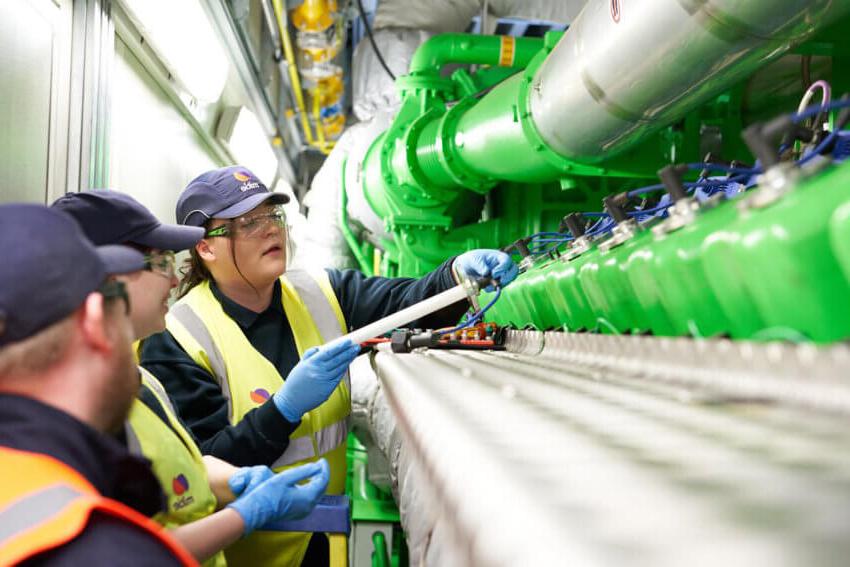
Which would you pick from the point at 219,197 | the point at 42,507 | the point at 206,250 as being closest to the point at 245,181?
the point at 219,197

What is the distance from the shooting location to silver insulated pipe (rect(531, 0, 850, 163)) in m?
1.15

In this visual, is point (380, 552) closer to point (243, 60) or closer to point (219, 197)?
point (219, 197)

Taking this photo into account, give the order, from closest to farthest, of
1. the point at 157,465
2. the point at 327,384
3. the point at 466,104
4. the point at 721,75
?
the point at 157,465, the point at 721,75, the point at 327,384, the point at 466,104

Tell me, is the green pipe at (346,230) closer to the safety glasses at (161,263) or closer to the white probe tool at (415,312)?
the white probe tool at (415,312)

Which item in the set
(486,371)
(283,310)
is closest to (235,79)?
(283,310)

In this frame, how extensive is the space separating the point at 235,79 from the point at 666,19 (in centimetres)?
377

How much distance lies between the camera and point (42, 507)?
0.72 meters

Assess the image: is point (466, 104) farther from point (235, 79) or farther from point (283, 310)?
point (235, 79)

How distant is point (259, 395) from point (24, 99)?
98 cm

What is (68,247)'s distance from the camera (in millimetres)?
834

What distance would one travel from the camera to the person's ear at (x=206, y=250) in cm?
212

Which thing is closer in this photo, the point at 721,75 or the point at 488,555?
the point at 488,555

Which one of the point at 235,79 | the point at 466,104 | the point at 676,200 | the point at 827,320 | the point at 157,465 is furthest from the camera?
the point at 235,79

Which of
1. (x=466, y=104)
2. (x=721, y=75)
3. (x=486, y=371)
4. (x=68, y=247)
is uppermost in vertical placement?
(x=466, y=104)
